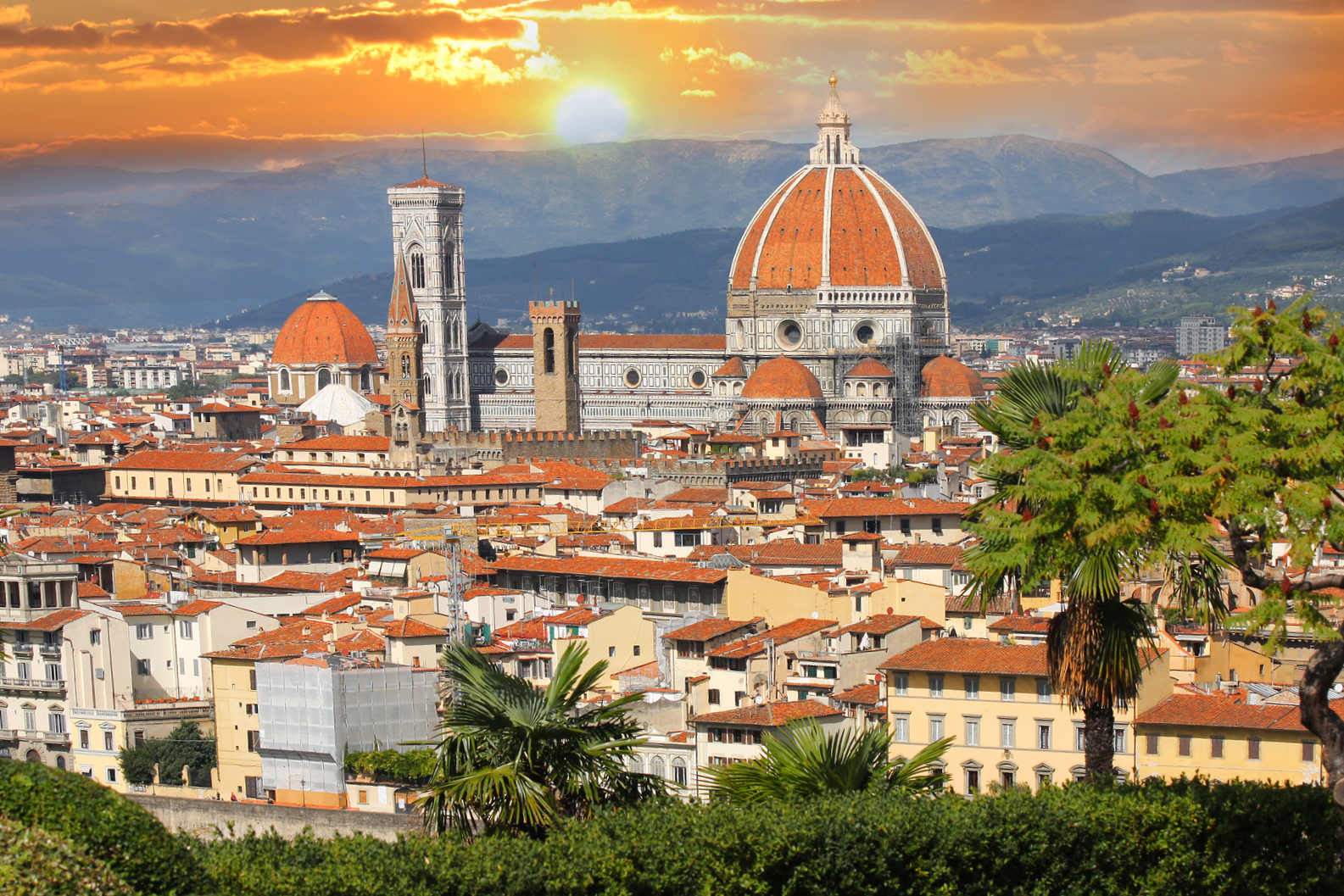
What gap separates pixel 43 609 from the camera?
127 ft

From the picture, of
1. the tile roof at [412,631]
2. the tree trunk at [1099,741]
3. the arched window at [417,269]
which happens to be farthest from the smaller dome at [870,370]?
the tree trunk at [1099,741]

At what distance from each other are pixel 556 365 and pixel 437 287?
31.3 ft

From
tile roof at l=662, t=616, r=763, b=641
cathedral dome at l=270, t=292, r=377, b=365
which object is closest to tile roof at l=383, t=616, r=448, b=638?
tile roof at l=662, t=616, r=763, b=641

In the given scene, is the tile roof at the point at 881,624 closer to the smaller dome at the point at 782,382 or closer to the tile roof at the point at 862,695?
the tile roof at the point at 862,695

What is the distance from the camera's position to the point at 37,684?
35969mm

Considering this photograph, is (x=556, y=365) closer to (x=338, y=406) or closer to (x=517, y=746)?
(x=338, y=406)

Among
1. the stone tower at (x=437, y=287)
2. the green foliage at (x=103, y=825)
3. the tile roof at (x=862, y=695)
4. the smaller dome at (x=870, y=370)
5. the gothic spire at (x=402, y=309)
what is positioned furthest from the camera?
the stone tower at (x=437, y=287)

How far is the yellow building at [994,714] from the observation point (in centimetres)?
2608

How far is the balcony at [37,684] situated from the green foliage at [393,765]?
798cm

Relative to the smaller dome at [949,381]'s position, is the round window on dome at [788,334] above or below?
above

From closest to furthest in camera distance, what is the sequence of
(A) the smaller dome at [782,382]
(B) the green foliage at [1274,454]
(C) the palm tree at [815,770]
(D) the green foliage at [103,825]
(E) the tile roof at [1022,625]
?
(D) the green foliage at [103,825] → (B) the green foliage at [1274,454] → (C) the palm tree at [815,770] → (E) the tile roof at [1022,625] → (A) the smaller dome at [782,382]

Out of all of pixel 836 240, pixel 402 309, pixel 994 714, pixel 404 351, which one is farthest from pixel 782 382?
pixel 994 714

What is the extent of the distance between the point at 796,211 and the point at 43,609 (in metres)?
80.7

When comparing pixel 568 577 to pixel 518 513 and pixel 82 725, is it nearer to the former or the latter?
pixel 82 725
